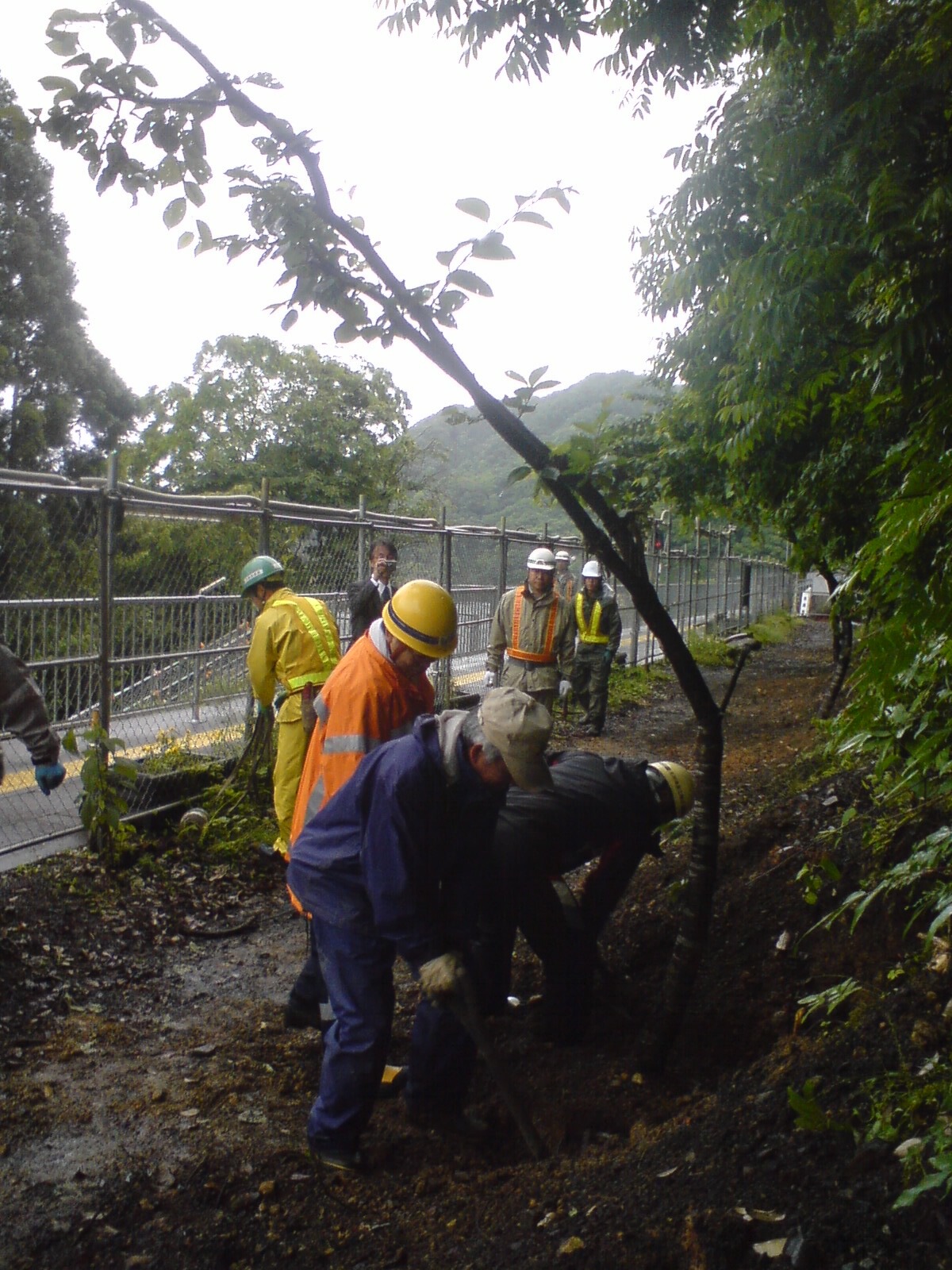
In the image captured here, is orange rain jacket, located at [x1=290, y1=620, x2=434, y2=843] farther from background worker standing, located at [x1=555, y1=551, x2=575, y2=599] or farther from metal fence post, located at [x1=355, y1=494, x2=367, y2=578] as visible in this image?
background worker standing, located at [x1=555, y1=551, x2=575, y2=599]

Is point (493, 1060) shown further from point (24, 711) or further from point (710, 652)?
point (710, 652)

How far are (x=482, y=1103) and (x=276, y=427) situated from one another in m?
24.4

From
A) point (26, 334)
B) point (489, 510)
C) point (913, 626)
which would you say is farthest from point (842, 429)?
point (489, 510)

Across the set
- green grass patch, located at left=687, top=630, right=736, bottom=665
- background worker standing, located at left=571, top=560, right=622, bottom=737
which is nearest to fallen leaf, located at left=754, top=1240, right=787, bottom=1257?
background worker standing, located at left=571, top=560, right=622, bottom=737

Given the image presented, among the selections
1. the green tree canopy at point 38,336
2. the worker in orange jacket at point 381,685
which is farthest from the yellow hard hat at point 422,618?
the green tree canopy at point 38,336

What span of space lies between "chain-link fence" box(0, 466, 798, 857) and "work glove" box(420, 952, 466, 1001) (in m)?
3.12

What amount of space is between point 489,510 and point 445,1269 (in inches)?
1122

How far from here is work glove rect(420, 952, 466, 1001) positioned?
308 centimetres

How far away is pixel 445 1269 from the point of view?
2.65m

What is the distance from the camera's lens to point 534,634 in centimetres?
902

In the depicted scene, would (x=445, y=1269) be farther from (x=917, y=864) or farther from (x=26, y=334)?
(x=26, y=334)

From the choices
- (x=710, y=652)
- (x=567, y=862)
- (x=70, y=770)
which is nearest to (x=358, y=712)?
(x=567, y=862)

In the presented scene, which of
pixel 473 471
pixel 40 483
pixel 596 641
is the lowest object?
pixel 596 641

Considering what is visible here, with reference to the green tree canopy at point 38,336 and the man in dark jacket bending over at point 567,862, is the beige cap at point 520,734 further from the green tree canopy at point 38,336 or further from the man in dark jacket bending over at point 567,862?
the green tree canopy at point 38,336
